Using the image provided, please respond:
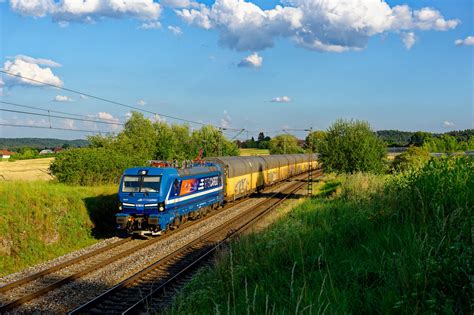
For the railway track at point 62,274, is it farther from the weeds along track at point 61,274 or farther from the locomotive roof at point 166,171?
the locomotive roof at point 166,171

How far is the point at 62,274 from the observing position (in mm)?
12898

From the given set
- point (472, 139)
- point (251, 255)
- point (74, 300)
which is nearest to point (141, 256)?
point (74, 300)

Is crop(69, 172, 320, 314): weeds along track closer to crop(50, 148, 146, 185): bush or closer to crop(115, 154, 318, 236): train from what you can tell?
crop(115, 154, 318, 236): train

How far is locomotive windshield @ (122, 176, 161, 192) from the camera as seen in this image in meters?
17.9

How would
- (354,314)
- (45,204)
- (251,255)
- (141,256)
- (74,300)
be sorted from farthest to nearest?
(45,204)
(141,256)
(74,300)
(251,255)
(354,314)

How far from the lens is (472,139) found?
863 inches

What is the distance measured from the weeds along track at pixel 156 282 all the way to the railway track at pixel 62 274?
1.90 metres

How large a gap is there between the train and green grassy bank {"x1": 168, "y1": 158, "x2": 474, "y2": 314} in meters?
7.48

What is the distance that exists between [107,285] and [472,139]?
20415 millimetres

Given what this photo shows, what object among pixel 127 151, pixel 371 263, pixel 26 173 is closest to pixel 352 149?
pixel 127 151

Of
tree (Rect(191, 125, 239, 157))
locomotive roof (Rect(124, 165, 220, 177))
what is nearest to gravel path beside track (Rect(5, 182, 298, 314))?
locomotive roof (Rect(124, 165, 220, 177))

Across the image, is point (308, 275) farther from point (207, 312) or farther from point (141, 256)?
point (141, 256)

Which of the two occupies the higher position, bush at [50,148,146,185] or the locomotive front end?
bush at [50,148,146,185]

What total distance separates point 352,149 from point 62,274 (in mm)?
22434
